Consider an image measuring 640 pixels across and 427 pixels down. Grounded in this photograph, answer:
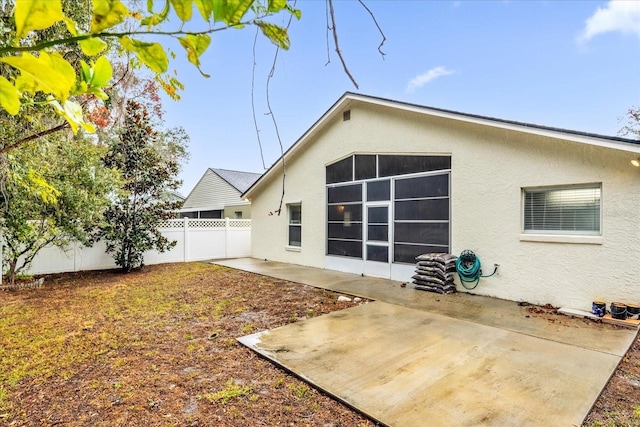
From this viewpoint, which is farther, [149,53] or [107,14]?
[149,53]

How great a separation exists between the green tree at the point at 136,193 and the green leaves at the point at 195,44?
10296 millimetres

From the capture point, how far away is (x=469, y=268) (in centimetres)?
702

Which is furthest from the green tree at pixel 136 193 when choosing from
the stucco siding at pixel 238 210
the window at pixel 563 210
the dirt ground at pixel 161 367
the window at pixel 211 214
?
the window at pixel 563 210

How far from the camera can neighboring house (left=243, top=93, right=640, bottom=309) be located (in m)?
5.50

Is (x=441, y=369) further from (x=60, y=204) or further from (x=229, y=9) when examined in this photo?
(x=60, y=204)

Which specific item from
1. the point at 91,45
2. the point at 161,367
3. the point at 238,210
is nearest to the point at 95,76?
the point at 91,45

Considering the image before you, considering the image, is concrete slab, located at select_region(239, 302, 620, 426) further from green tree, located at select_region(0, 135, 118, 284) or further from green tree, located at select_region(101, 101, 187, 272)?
green tree, located at select_region(101, 101, 187, 272)

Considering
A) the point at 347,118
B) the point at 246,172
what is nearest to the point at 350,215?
the point at 347,118

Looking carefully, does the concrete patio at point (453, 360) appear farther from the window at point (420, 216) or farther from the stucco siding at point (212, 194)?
the stucco siding at point (212, 194)

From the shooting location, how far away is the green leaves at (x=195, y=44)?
627 millimetres

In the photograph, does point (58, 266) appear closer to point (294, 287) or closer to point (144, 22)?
point (294, 287)

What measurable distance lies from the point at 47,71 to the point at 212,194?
2041 centimetres

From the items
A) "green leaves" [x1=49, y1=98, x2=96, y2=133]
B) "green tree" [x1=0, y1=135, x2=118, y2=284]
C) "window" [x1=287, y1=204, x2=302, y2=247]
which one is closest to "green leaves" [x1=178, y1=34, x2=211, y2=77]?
"green leaves" [x1=49, y1=98, x2=96, y2=133]

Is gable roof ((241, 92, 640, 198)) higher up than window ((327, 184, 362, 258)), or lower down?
higher up
